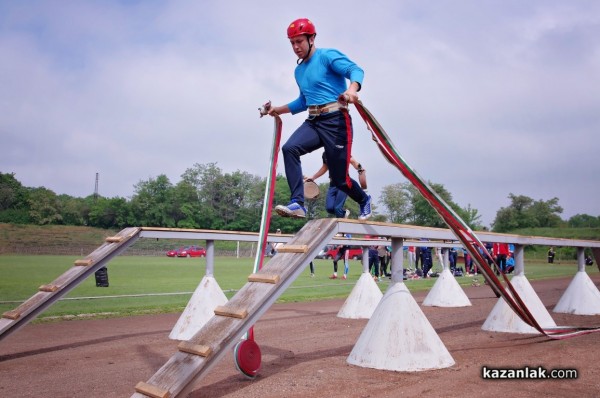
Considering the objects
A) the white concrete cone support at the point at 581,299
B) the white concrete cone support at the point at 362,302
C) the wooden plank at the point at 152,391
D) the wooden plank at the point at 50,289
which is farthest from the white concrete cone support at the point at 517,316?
the wooden plank at the point at 50,289

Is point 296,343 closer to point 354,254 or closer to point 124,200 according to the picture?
point 354,254

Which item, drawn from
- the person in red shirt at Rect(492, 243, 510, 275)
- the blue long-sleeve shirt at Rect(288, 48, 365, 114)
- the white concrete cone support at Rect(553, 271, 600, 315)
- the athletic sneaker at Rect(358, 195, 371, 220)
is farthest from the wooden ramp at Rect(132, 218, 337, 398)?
the person in red shirt at Rect(492, 243, 510, 275)

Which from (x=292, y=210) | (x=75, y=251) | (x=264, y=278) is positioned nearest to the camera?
(x=264, y=278)

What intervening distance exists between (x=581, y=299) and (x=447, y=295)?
10.3 ft

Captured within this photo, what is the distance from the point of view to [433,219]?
97938 mm

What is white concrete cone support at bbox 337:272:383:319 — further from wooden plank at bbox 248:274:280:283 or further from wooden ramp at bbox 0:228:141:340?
wooden plank at bbox 248:274:280:283

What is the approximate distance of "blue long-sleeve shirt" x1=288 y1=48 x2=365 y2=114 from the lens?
5.23 metres

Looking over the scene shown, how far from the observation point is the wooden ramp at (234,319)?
376cm

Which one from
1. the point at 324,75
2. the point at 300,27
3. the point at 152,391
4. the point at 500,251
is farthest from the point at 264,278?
the point at 500,251

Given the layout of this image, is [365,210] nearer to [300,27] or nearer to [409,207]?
[300,27]

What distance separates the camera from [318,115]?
5.40 metres

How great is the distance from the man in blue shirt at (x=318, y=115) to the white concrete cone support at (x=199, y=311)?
321 cm

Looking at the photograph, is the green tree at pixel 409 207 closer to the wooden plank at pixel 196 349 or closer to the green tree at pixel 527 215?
the green tree at pixel 527 215

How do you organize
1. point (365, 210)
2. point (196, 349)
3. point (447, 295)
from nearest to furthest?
point (196, 349)
point (365, 210)
point (447, 295)
